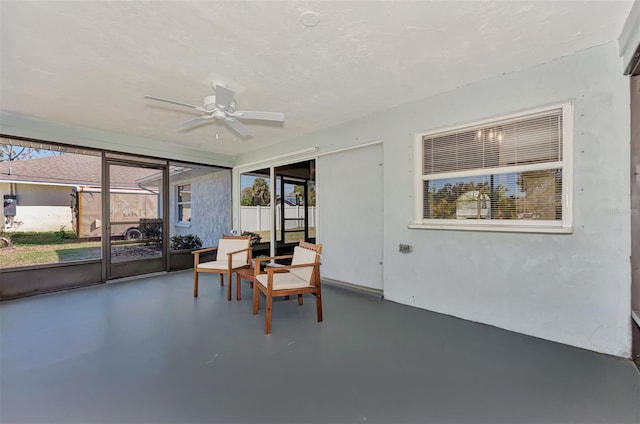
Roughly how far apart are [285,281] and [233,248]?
1.49 m

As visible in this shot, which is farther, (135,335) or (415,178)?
(415,178)

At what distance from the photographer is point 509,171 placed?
278 cm

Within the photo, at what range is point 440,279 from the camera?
318 centimetres

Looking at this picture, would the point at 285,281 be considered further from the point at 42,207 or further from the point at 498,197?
the point at 42,207

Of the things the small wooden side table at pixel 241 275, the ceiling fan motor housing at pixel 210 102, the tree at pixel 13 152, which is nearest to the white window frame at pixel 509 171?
the small wooden side table at pixel 241 275

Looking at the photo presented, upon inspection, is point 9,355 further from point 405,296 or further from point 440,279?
point 440,279

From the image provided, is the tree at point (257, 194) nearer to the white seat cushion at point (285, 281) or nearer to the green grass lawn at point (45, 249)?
the green grass lawn at point (45, 249)

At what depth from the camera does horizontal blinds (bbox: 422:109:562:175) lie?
258cm

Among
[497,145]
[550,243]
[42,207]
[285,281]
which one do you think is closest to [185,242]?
[42,207]

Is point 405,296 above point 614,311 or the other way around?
the other way around

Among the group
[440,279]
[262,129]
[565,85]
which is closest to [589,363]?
[440,279]

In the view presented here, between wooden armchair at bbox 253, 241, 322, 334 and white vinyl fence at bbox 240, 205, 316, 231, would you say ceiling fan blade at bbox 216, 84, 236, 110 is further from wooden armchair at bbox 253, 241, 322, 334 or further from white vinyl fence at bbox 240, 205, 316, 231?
white vinyl fence at bbox 240, 205, 316, 231

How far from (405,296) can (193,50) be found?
3.44m

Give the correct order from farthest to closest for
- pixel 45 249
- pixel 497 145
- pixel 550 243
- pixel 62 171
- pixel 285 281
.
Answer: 1. pixel 62 171
2. pixel 45 249
3. pixel 285 281
4. pixel 497 145
5. pixel 550 243
